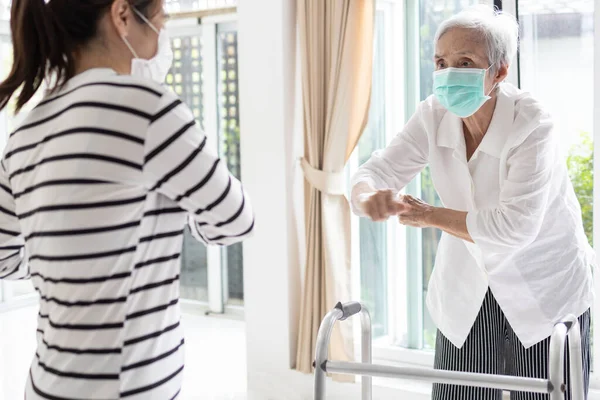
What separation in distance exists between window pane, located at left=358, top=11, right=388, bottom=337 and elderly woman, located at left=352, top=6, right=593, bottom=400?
1.50m

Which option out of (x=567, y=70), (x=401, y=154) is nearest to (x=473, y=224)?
(x=401, y=154)

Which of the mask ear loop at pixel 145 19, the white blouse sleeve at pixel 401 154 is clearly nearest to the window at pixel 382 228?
the white blouse sleeve at pixel 401 154

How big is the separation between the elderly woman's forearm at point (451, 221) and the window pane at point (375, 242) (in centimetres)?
179

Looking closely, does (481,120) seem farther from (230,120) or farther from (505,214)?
(230,120)

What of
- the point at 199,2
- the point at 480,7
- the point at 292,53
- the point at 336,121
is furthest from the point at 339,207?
the point at 199,2

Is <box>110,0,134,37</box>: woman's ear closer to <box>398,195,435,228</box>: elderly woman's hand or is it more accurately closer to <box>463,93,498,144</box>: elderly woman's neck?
<box>398,195,435,228</box>: elderly woman's hand

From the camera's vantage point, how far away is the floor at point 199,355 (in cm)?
374

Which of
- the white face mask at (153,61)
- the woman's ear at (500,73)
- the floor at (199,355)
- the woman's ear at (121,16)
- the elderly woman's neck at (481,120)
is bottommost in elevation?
the floor at (199,355)

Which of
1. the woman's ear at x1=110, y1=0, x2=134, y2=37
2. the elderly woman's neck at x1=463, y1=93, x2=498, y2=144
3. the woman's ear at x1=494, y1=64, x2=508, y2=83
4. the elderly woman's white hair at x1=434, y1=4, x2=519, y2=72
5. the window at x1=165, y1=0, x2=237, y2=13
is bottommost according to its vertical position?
the elderly woman's neck at x1=463, y1=93, x2=498, y2=144

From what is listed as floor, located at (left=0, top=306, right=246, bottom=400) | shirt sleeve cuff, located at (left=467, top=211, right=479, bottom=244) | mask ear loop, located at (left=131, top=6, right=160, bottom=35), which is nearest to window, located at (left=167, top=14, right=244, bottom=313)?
floor, located at (left=0, top=306, right=246, bottom=400)

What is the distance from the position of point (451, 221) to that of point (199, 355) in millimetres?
2788

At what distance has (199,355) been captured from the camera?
4.35 m

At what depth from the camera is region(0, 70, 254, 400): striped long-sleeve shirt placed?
1075 millimetres

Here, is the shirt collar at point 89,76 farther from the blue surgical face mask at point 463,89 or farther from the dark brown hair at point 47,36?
the blue surgical face mask at point 463,89
